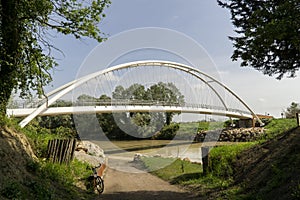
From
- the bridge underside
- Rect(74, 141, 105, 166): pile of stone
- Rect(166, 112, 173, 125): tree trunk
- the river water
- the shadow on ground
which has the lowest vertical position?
the river water

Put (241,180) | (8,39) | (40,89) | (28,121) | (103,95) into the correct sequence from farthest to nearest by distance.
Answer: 1. (103,95)
2. (28,121)
3. (40,89)
4. (8,39)
5. (241,180)

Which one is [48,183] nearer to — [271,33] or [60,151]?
[60,151]

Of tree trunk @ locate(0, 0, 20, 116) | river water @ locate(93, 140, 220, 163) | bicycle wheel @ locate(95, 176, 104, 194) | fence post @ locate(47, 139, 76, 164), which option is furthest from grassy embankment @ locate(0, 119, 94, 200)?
river water @ locate(93, 140, 220, 163)

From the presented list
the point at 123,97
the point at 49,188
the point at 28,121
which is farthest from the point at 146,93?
the point at 49,188

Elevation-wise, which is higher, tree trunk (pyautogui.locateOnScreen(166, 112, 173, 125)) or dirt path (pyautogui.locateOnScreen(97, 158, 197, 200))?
tree trunk (pyautogui.locateOnScreen(166, 112, 173, 125))

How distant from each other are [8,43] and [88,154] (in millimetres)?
7702

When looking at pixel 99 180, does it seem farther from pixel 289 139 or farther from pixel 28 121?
pixel 28 121

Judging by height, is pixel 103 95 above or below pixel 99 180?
above

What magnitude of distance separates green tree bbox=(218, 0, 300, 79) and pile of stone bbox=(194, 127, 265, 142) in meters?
26.5

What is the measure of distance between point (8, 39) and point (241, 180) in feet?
28.1

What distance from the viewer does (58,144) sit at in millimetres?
10336

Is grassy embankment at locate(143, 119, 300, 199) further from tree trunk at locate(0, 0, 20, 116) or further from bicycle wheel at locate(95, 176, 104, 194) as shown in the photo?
tree trunk at locate(0, 0, 20, 116)

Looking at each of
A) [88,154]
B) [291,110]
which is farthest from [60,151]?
[291,110]

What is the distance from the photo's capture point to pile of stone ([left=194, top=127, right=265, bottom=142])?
3595 cm
